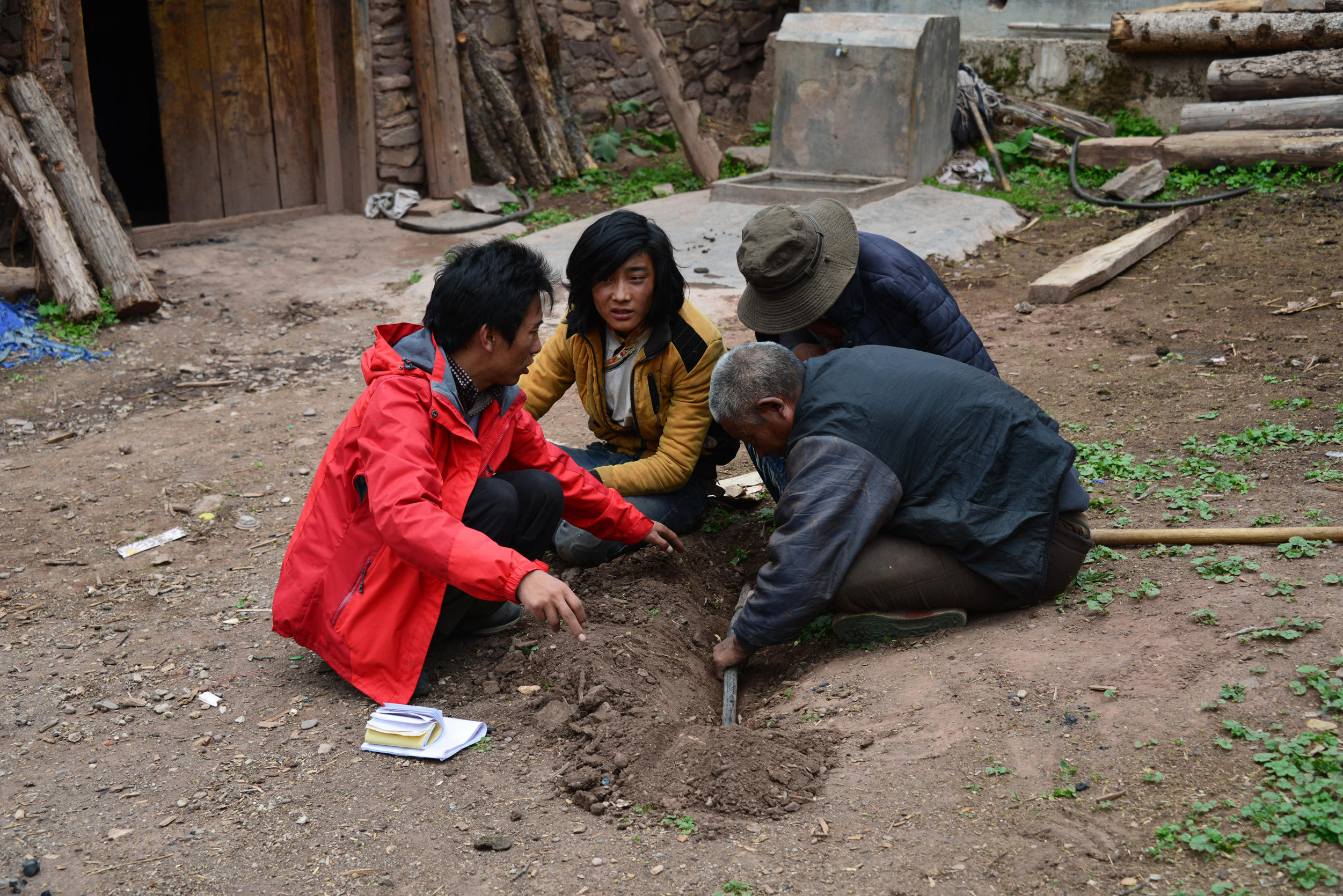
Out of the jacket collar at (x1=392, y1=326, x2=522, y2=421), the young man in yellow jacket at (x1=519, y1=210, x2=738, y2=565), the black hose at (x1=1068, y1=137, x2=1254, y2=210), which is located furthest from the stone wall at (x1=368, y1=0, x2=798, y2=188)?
the jacket collar at (x1=392, y1=326, x2=522, y2=421)

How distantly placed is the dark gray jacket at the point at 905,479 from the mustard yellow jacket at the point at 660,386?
75 cm

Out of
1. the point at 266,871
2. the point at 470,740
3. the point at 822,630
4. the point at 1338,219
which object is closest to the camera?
the point at 266,871

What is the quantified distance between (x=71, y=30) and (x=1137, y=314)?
23.4 feet

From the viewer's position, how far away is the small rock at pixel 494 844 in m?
2.21

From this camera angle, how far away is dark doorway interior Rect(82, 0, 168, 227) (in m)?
10.5

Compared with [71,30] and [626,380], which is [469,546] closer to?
[626,380]

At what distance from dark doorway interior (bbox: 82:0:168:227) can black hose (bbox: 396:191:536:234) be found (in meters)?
3.03

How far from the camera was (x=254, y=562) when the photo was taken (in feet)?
12.5

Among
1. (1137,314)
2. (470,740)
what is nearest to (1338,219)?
(1137,314)

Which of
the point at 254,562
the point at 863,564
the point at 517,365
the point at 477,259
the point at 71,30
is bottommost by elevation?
the point at 254,562

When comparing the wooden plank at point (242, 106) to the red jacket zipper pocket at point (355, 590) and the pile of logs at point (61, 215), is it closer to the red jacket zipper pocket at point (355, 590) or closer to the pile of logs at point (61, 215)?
the pile of logs at point (61, 215)

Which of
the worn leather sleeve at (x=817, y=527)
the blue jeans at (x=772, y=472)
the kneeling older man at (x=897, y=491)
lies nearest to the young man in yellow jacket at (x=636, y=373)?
the blue jeans at (x=772, y=472)

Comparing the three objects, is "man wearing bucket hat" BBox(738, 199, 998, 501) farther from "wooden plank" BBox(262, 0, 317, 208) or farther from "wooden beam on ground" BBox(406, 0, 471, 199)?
"wooden plank" BBox(262, 0, 317, 208)

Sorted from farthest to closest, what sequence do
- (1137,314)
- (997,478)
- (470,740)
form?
(1137,314), (997,478), (470,740)
